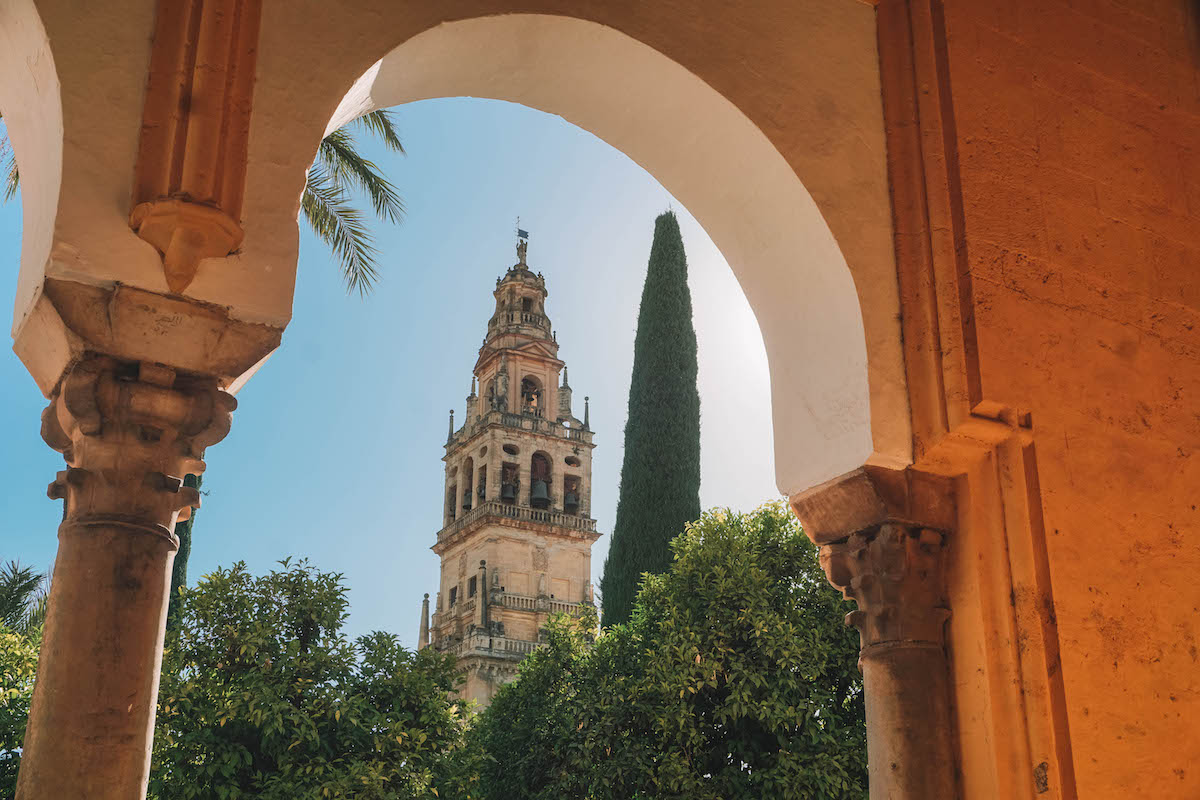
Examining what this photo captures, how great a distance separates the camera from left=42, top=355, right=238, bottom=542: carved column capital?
254cm

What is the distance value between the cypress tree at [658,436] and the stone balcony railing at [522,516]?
1391 centimetres

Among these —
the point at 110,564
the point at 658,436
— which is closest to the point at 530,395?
the point at 658,436

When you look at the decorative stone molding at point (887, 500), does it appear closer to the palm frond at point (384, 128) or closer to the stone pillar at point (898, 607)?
the stone pillar at point (898, 607)

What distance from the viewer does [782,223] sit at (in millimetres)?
3719

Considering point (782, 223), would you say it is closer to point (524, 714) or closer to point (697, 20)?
point (697, 20)

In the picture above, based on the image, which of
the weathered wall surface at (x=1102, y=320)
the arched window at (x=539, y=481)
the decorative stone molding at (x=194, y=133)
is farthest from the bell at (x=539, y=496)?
→ the decorative stone molding at (x=194, y=133)

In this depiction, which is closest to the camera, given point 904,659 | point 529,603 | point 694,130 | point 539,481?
point 904,659

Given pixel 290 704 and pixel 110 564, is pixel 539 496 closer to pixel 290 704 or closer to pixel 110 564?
pixel 290 704

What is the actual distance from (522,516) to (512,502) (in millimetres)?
593

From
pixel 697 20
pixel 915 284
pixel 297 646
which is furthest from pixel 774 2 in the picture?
pixel 297 646

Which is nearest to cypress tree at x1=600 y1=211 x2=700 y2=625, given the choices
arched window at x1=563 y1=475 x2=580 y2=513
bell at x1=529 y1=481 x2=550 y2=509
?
bell at x1=529 y1=481 x2=550 y2=509

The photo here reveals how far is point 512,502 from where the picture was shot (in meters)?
35.8

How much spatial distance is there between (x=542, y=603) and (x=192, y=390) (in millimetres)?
32735

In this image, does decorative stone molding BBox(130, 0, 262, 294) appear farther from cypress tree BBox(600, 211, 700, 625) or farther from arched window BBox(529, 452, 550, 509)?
arched window BBox(529, 452, 550, 509)
